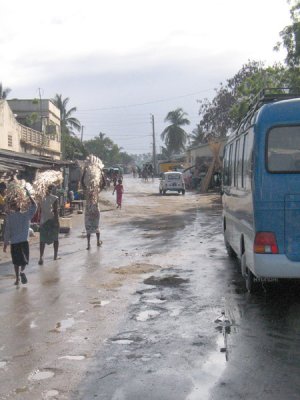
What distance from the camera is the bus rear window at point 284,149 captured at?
21.6 feet

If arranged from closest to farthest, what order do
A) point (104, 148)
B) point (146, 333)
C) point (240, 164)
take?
point (146, 333) < point (240, 164) < point (104, 148)

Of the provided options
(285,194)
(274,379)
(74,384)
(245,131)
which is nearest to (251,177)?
(285,194)

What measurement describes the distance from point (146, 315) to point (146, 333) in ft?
2.65

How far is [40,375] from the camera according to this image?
15.8 ft

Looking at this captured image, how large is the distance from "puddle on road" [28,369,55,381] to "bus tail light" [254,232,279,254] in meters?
2.90

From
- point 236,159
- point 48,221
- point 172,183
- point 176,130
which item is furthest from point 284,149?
point 176,130

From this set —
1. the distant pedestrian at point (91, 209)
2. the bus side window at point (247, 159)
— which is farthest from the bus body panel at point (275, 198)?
the distant pedestrian at point (91, 209)

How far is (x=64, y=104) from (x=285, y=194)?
2445 inches

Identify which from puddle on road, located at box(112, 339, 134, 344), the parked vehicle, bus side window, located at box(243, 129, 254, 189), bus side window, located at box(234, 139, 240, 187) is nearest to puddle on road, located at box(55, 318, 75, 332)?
puddle on road, located at box(112, 339, 134, 344)

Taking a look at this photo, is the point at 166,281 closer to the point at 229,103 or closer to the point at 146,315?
the point at 146,315

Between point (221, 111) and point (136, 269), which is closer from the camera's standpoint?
point (136, 269)

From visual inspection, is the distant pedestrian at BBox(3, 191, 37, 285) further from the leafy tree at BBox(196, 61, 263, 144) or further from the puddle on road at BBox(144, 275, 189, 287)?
the leafy tree at BBox(196, 61, 263, 144)

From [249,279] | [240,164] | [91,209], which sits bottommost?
[249,279]

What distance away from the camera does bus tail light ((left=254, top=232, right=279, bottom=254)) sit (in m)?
6.44
